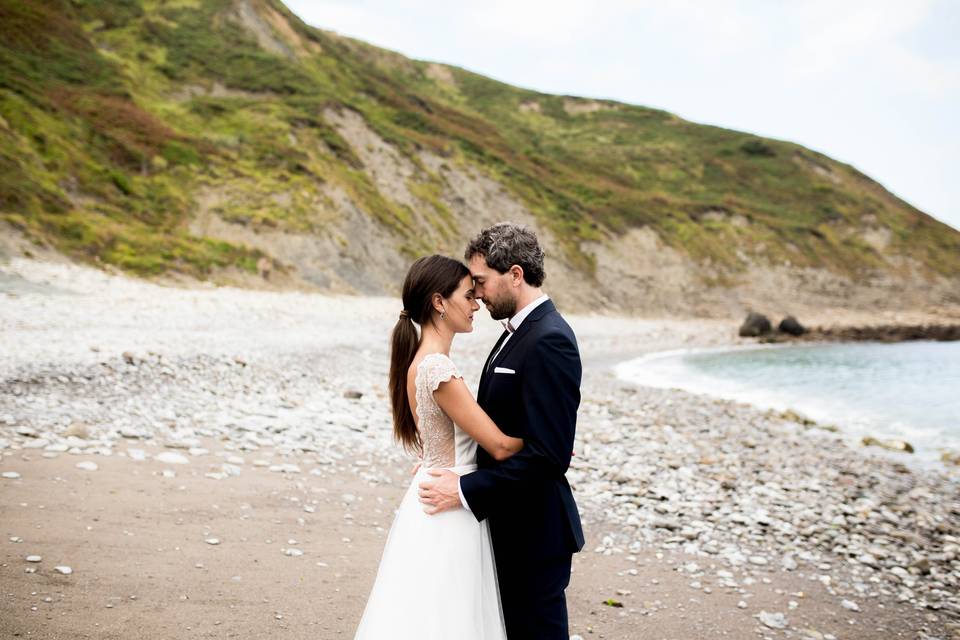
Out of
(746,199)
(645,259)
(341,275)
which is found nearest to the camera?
(341,275)

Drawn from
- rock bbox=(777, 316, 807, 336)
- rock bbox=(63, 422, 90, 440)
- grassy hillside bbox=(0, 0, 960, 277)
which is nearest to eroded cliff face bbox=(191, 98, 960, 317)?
grassy hillside bbox=(0, 0, 960, 277)

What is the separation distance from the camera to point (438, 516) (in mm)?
3479

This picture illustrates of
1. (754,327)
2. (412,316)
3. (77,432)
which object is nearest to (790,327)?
(754,327)

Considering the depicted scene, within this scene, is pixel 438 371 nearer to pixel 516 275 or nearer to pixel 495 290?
pixel 495 290

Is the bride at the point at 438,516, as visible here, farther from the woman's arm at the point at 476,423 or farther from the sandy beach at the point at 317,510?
A: the sandy beach at the point at 317,510

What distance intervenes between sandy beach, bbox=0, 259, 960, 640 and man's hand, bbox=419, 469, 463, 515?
2060mm

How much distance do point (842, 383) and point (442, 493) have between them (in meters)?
27.8

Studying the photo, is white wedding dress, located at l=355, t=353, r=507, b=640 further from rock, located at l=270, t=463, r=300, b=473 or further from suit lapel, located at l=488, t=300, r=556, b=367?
rock, located at l=270, t=463, r=300, b=473

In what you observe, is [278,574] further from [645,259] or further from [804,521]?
[645,259]

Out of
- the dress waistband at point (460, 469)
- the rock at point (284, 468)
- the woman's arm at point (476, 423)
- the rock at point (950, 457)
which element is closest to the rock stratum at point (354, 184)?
the rock at point (284, 468)

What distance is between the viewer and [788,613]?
618 cm

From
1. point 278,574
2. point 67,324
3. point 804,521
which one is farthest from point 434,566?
point 67,324

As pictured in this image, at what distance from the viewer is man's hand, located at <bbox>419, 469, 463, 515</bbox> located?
3424 mm

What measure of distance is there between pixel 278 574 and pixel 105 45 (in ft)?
152
